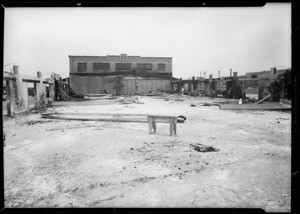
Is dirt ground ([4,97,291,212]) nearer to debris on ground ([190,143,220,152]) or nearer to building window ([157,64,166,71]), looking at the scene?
debris on ground ([190,143,220,152])

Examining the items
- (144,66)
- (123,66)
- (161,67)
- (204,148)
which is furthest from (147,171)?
(161,67)

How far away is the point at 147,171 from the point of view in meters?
3.73

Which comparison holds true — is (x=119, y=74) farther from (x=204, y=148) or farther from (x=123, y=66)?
(x=204, y=148)

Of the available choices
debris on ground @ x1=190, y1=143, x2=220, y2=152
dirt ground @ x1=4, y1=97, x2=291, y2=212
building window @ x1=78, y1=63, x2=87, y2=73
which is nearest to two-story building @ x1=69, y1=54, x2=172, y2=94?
building window @ x1=78, y1=63, x2=87, y2=73

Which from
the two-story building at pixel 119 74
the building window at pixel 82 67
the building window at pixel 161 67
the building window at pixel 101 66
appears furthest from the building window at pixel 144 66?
the building window at pixel 82 67

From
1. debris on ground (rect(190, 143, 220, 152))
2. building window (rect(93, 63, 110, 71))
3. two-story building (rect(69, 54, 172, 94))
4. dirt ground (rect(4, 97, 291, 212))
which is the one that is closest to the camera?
dirt ground (rect(4, 97, 291, 212))

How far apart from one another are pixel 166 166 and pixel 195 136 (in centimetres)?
264

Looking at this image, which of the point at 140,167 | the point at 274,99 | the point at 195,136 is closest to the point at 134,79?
the point at 274,99

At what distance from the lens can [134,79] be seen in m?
37.3

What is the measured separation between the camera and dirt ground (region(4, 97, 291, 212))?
284 centimetres

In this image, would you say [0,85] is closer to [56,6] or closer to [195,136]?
[56,6]

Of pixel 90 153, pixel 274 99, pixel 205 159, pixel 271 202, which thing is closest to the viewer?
pixel 271 202

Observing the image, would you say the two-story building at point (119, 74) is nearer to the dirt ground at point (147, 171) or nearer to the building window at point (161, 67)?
the building window at point (161, 67)
